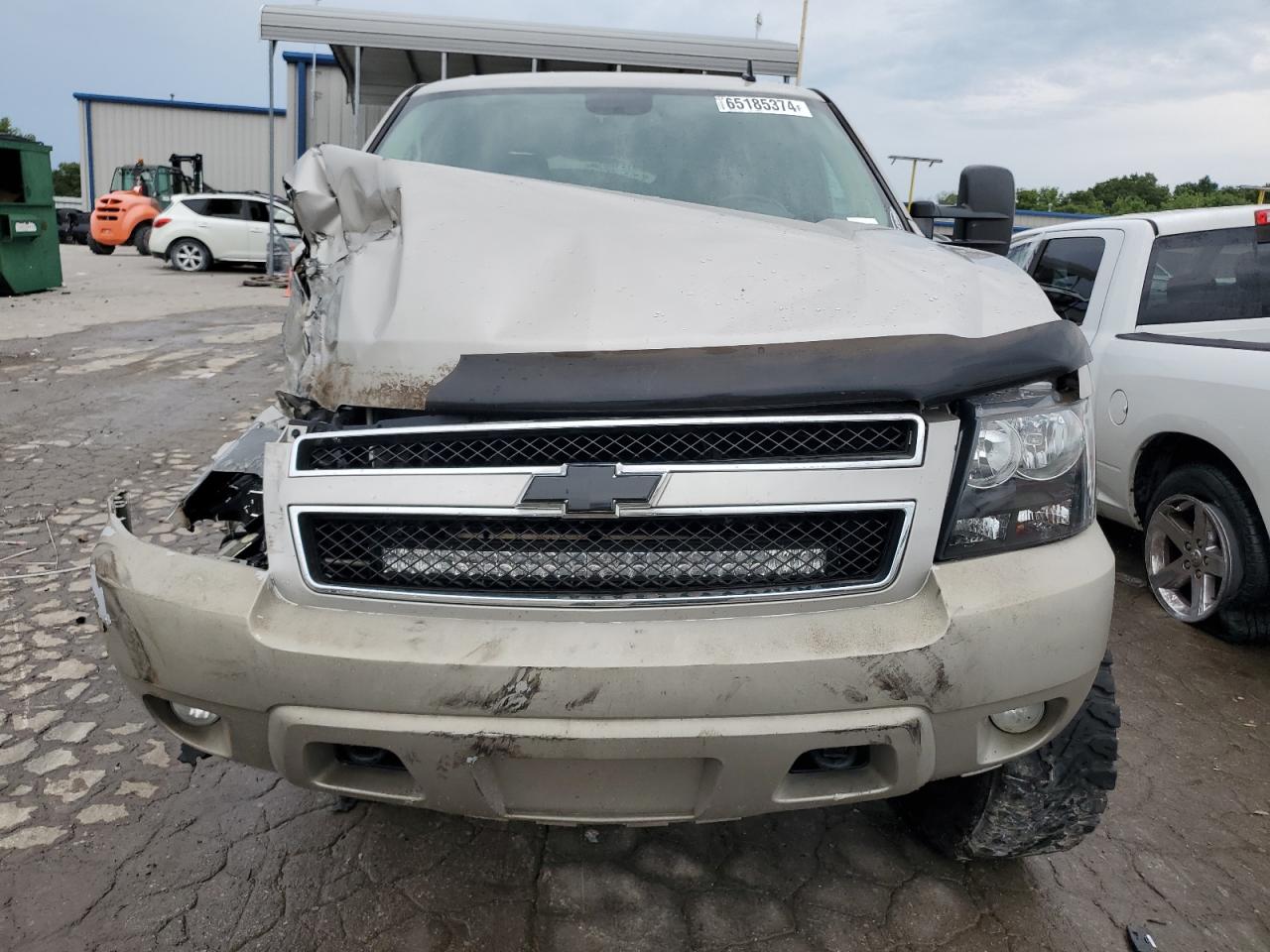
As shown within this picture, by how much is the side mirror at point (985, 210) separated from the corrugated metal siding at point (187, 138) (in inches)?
1328

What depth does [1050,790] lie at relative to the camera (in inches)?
82.1

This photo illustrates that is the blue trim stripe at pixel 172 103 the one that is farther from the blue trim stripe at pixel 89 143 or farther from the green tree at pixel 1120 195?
the green tree at pixel 1120 195

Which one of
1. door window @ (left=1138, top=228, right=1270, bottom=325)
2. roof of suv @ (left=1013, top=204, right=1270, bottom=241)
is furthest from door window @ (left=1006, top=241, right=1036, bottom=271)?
door window @ (left=1138, top=228, right=1270, bottom=325)

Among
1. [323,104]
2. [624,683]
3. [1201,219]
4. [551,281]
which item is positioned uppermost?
[323,104]

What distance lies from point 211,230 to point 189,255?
A: 0.80m

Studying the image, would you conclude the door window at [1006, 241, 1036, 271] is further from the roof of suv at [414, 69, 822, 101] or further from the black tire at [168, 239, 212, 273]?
the black tire at [168, 239, 212, 273]

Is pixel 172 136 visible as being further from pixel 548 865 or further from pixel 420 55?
pixel 548 865

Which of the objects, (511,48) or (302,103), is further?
(302,103)

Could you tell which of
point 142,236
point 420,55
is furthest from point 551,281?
point 142,236

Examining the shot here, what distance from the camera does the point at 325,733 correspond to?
1.71 meters

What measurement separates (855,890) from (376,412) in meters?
1.62

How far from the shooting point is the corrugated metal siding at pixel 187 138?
3262 centimetres

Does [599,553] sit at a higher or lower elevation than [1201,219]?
lower

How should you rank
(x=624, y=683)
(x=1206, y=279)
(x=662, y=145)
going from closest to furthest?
(x=624, y=683) < (x=662, y=145) < (x=1206, y=279)
